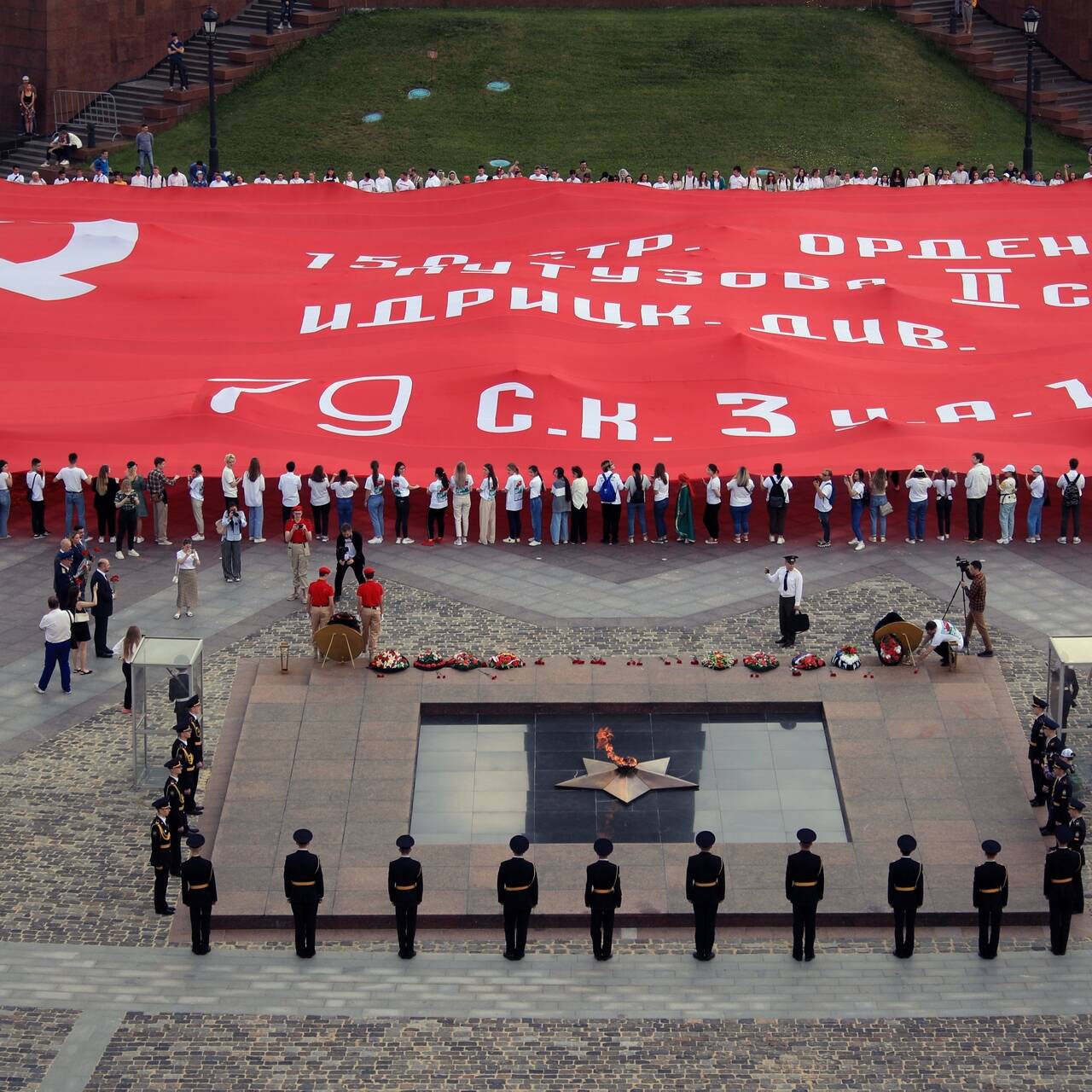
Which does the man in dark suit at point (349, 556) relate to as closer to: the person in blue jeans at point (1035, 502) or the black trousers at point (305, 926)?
the person in blue jeans at point (1035, 502)

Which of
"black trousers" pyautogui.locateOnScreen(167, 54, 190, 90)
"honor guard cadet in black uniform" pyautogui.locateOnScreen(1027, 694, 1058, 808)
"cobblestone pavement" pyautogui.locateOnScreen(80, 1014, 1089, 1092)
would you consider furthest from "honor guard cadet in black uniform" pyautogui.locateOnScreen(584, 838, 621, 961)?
"black trousers" pyautogui.locateOnScreen(167, 54, 190, 90)

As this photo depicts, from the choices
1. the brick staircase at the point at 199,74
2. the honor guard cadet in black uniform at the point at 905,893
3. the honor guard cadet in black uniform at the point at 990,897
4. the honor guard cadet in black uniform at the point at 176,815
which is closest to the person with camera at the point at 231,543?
the honor guard cadet in black uniform at the point at 176,815

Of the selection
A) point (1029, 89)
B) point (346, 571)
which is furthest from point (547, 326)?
point (1029, 89)

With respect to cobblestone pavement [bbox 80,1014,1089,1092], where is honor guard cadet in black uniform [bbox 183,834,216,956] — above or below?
above

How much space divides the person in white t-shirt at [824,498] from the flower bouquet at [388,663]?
8443 millimetres

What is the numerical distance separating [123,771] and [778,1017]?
941 cm

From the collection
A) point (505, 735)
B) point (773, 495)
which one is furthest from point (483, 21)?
point (505, 735)

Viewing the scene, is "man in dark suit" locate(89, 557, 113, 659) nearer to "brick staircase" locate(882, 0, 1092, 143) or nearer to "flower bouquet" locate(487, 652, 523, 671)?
"flower bouquet" locate(487, 652, 523, 671)

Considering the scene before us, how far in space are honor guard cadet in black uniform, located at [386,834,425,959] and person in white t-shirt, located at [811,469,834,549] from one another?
13068 millimetres

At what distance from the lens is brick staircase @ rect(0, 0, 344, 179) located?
5606cm

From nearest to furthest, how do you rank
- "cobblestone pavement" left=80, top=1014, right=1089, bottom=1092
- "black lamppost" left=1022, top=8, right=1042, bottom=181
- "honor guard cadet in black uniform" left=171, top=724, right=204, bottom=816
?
"cobblestone pavement" left=80, top=1014, right=1089, bottom=1092 → "honor guard cadet in black uniform" left=171, top=724, right=204, bottom=816 → "black lamppost" left=1022, top=8, right=1042, bottom=181

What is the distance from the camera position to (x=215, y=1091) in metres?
19.0

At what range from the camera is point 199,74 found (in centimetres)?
5969

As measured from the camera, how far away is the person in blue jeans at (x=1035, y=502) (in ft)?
107
